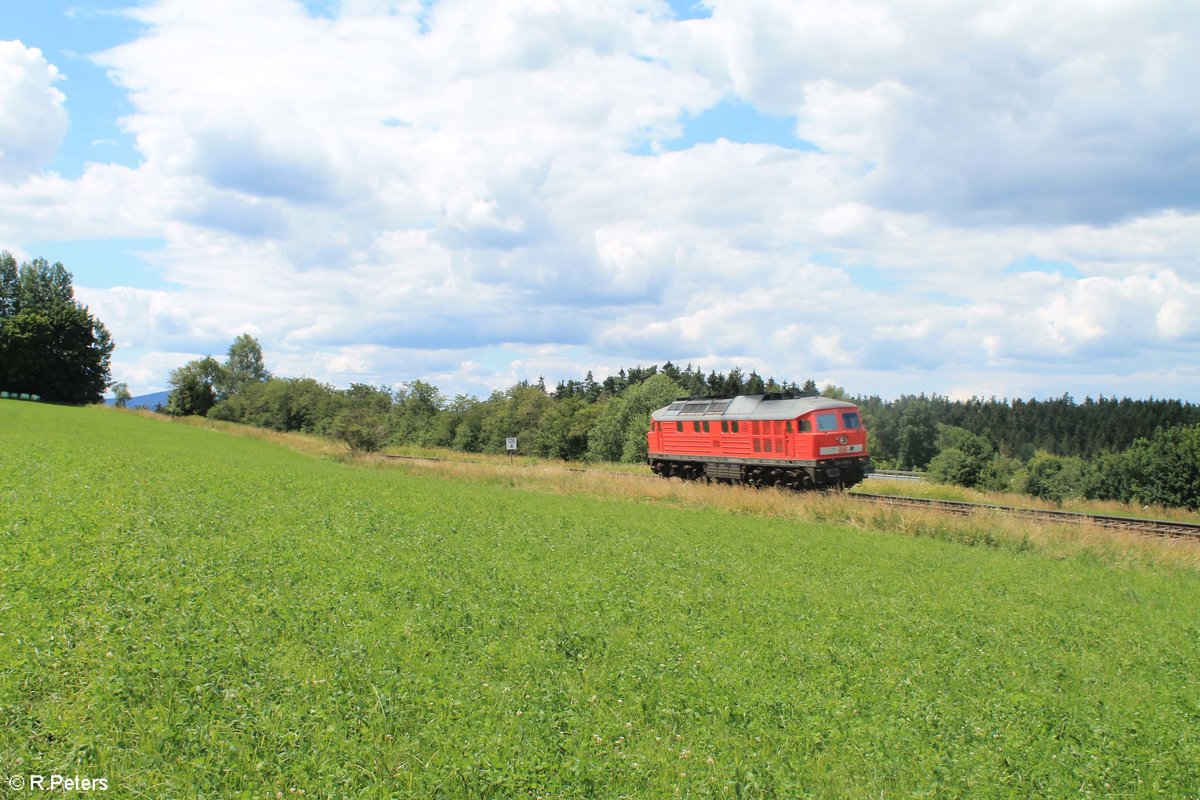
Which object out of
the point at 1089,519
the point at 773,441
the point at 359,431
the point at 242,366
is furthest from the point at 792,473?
the point at 242,366

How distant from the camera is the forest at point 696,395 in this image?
46031 mm

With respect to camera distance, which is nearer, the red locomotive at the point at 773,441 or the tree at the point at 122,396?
the red locomotive at the point at 773,441

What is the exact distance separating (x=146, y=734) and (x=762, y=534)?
15.2 meters

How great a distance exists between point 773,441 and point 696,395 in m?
52.3

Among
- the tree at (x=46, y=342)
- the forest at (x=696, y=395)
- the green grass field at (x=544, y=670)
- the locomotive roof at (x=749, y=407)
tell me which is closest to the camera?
the green grass field at (x=544, y=670)

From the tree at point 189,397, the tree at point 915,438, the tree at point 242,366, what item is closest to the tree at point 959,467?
the tree at point 915,438

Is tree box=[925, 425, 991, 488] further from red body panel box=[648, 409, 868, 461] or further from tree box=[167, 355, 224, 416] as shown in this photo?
tree box=[167, 355, 224, 416]

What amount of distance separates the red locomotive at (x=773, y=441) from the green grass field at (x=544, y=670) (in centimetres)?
1303

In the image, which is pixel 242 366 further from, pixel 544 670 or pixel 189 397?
pixel 544 670

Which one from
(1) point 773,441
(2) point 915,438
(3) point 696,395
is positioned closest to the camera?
(1) point 773,441

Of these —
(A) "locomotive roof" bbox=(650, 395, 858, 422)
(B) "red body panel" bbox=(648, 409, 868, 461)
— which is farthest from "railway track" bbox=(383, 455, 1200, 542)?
(A) "locomotive roof" bbox=(650, 395, 858, 422)

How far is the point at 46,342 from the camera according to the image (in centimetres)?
8969

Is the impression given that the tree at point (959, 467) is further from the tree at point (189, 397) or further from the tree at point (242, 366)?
the tree at point (242, 366)

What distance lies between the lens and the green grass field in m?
6.43
